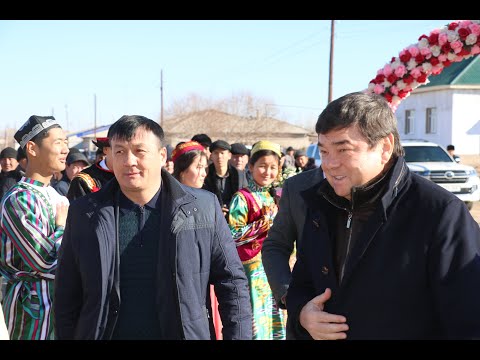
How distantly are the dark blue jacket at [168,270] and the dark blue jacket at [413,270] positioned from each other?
2.69 ft

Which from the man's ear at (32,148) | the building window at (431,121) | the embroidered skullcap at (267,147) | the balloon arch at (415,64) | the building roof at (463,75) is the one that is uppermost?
the building roof at (463,75)

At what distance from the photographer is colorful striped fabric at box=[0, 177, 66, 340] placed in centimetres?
352

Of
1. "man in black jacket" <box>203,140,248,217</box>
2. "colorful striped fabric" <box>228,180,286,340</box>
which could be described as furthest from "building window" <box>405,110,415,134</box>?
"colorful striped fabric" <box>228,180,286,340</box>

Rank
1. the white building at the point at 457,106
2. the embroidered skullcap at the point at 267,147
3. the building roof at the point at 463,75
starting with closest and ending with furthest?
the embroidered skullcap at the point at 267,147, the white building at the point at 457,106, the building roof at the point at 463,75

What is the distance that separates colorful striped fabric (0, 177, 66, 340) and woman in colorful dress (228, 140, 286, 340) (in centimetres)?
185

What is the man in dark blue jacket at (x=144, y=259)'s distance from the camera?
2.85 m

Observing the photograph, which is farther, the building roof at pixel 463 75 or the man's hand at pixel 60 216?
the building roof at pixel 463 75

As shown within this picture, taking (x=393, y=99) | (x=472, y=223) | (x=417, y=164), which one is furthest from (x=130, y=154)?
(x=417, y=164)

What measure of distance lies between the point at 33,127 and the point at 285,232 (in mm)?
1761

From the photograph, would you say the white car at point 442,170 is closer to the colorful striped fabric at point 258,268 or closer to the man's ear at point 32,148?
the colorful striped fabric at point 258,268

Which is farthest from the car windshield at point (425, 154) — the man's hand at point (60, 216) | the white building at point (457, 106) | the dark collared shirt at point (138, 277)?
the white building at point (457, 106)

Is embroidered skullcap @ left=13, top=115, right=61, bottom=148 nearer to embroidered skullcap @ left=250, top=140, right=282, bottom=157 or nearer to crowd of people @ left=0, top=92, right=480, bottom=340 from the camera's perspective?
crowd of people @ left=0, top=92, right=480, bottom=340

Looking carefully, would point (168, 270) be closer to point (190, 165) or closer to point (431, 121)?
point (190, 165)

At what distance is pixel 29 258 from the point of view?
354 cm
